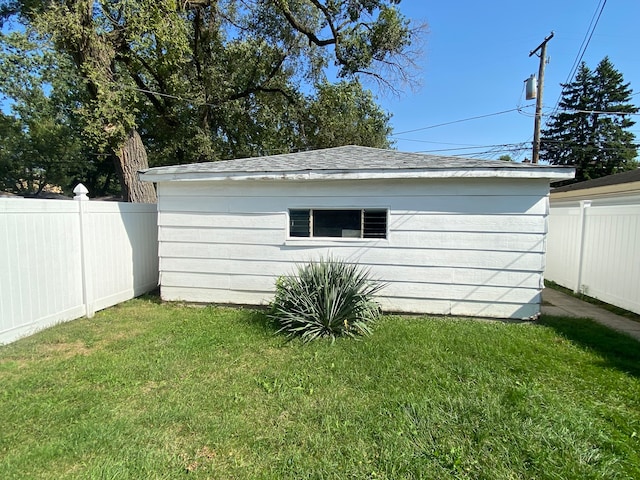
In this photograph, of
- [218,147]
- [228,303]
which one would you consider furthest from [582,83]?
[228,303]

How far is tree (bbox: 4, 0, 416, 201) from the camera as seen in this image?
25.8ft

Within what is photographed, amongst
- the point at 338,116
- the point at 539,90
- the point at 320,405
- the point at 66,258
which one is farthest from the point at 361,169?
the point at 539,90

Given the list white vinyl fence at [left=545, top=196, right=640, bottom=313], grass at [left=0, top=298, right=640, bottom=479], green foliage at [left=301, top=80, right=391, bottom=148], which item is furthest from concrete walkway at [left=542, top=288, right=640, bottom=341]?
green foliage at [left=301, top=80, right=391, bottom=148]

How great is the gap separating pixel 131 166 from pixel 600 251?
1067cm

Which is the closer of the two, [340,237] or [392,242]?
[392,242]

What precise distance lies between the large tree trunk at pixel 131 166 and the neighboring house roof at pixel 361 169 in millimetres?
2525

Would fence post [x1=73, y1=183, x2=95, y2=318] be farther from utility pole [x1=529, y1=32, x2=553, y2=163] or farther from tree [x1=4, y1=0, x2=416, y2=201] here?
utility pole [x1=529, y1=32, x2=553, y2=163]

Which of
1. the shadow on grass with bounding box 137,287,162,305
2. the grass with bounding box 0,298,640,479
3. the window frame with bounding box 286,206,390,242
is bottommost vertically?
the shadow on grass with bounding box 137,287,162,305

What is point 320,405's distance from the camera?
9.93ft

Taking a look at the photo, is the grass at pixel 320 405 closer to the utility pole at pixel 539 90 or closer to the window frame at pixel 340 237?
the window frame at pixel 340 237

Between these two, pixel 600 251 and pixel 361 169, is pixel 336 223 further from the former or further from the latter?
pixel 600 251

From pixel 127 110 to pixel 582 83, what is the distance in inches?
1767

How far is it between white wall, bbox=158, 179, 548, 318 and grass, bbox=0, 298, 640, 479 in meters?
0.89

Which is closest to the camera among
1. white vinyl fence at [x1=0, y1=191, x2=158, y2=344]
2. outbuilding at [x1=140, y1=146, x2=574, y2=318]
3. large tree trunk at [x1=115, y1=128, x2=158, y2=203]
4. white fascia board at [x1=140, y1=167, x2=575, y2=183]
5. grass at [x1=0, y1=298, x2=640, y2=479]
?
grass at [x1=0, y1=298, x2=640, y2=479]
